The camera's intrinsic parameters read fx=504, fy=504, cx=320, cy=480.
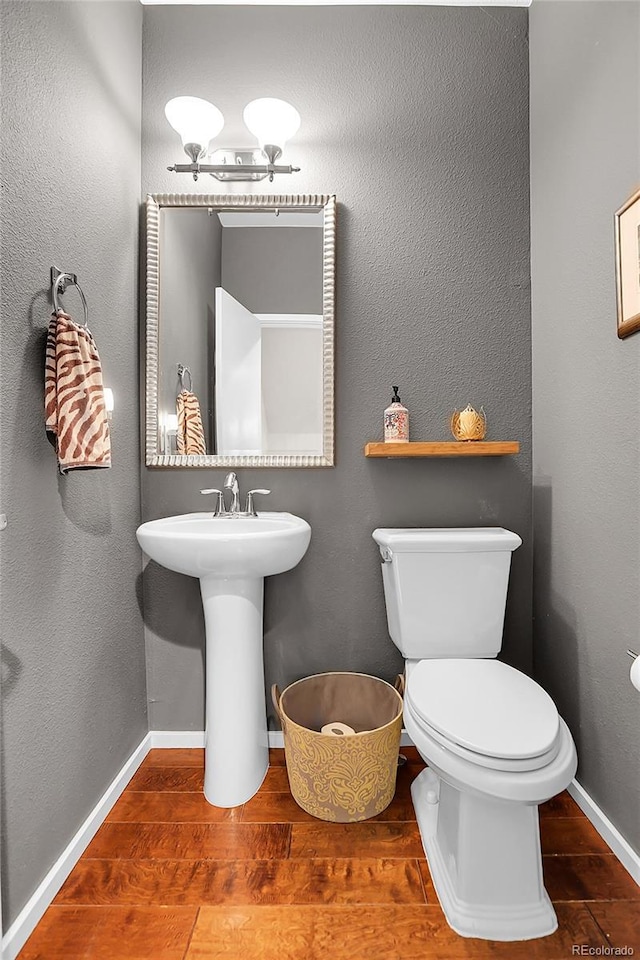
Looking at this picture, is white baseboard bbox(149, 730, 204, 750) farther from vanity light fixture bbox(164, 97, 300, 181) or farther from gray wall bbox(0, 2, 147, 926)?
vanity light fixture bbox(164, 97, 300, 181)

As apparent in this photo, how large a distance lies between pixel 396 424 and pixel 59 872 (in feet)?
4.86

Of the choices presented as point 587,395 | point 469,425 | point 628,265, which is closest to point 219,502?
point 469,425

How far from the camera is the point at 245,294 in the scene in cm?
173

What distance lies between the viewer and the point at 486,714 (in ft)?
3.64

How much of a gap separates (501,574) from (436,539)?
229mm

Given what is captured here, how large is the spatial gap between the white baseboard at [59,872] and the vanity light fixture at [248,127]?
1.93 metres

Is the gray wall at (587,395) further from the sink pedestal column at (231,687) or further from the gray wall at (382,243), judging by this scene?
the sink pedestal column at (231,687)

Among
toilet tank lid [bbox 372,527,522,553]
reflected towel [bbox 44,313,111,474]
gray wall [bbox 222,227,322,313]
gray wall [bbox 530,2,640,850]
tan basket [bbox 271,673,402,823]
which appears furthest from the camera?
gray wall [bbox 222,227,322,313]

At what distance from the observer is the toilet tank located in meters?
1.50

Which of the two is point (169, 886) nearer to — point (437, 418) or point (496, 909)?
point (496, 909)

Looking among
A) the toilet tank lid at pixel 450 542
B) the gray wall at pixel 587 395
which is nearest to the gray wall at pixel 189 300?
the toilet tank lid at pixel 450 542

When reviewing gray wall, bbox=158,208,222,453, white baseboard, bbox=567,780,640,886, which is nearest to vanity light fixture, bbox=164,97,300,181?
gray wall, bbox=158,208,222,453

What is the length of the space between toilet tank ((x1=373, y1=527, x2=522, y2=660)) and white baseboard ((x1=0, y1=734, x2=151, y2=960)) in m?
0.95

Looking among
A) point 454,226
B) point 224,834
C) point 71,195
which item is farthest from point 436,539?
point 71,195
